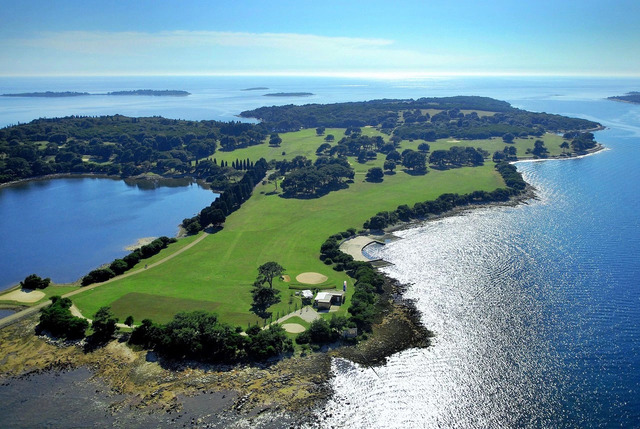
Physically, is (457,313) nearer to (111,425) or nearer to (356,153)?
(111,425)

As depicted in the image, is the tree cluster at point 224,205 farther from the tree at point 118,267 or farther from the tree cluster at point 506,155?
the tree cluster at point 506,155

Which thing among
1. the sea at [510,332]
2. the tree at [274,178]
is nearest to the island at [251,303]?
the sea at [510,332]

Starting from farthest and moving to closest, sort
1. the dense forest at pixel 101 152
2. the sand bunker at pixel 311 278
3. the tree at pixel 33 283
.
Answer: the dense forest at pixel 101 152 → the sand bunker at pixel 311 278 → the tree at pixel 33 283

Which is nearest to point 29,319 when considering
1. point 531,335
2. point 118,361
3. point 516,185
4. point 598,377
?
point 118,361

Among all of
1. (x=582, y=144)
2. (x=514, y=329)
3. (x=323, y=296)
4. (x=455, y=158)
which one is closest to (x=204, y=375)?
(x=323, y=296)

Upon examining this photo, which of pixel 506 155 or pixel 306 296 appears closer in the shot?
pixel 306 296

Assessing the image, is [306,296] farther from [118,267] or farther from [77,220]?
[77,220]
